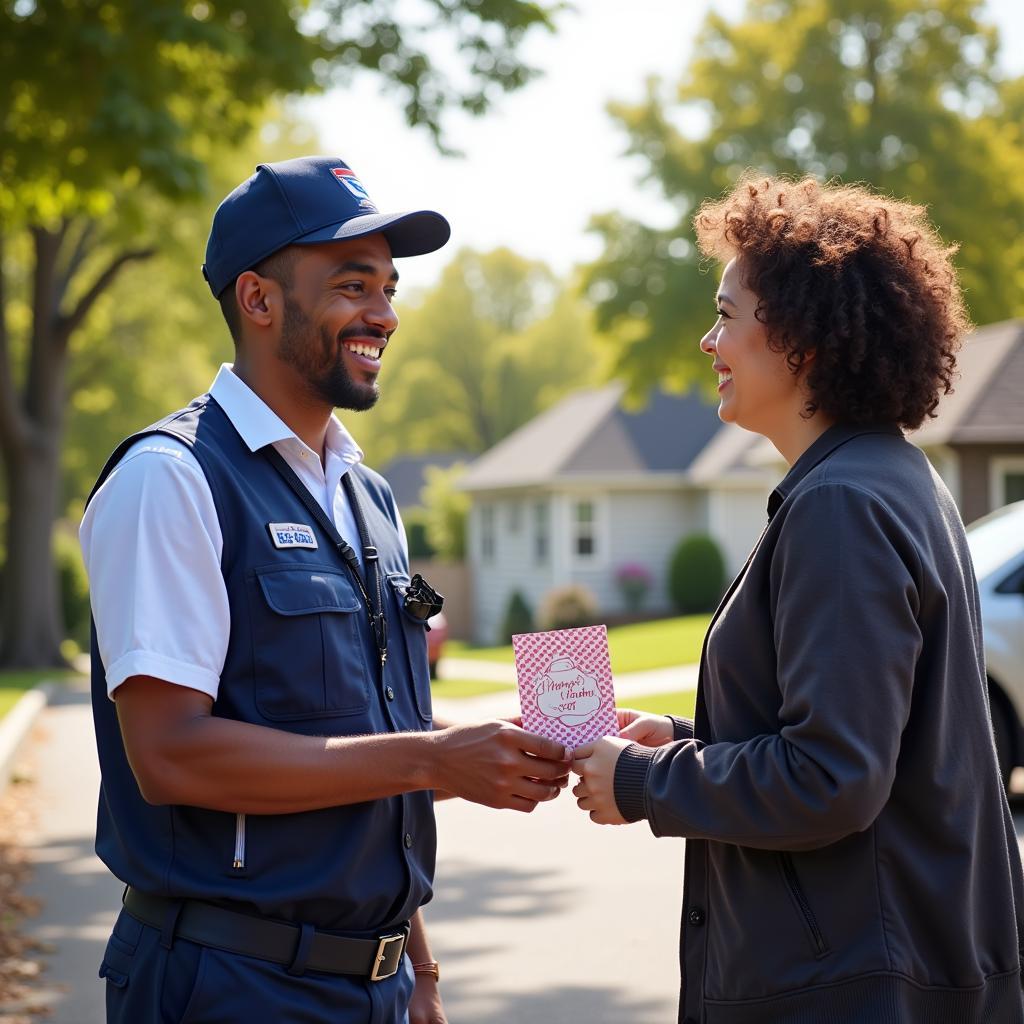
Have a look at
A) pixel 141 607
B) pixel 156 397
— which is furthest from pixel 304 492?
pixel 156 397

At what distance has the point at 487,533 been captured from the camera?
41562mm

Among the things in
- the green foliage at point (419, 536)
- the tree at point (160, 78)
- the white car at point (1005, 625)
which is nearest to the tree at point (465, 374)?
the green foliage at point (419, 536)

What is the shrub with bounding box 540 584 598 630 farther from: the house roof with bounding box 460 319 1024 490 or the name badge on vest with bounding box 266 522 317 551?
the name badge on vest with bounding box 266 522 317 551

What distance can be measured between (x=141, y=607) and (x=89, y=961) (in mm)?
5041

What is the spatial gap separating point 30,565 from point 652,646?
42.2 feet

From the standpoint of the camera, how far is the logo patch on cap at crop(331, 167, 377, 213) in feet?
10.4

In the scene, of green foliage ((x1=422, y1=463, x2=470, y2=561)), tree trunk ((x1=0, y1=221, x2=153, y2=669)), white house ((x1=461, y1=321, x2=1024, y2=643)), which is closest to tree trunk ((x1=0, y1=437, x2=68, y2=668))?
tree trunk ((x1=0, y1=221, x2=153, y2=669))

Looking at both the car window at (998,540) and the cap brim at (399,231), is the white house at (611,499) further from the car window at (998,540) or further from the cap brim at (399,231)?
the cap brim at (399,231)

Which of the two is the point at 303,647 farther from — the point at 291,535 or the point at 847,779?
the point at 847,779

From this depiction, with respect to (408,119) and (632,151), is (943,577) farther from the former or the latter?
(632,151)

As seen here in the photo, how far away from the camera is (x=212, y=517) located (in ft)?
8.97

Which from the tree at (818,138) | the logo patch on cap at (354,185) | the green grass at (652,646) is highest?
the tree at (818,138)

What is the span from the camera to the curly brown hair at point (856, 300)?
2.73m

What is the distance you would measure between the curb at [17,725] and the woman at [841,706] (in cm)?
1009
